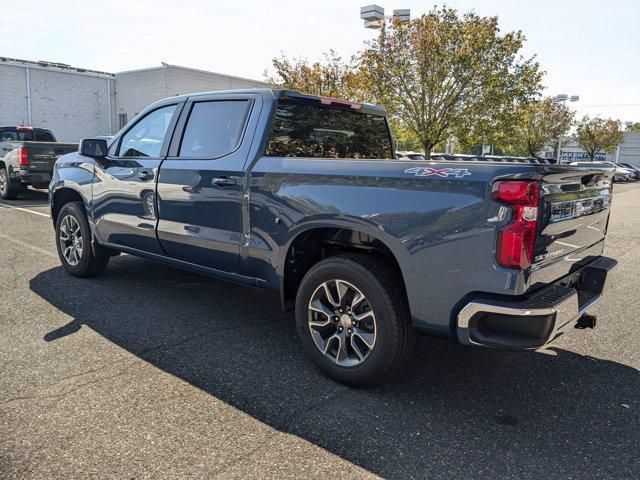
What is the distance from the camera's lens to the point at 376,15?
18.3 metres

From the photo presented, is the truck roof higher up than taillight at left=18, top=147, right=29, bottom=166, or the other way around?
the truck roof

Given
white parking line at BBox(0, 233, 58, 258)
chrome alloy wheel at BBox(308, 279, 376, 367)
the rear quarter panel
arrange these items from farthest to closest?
white parking line at BBox(0, 233, 58, 258) → chrome alloy wheel at BBox(308, 279, 376, 367) → the rear quarter panel

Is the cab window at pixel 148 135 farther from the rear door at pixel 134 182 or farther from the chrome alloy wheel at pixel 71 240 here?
the chrome alloy wheel at pixel 71 240

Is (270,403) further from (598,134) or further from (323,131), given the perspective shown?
(598,134)

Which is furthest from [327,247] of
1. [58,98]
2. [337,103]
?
[58,98]

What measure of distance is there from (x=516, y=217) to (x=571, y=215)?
2.07 ft

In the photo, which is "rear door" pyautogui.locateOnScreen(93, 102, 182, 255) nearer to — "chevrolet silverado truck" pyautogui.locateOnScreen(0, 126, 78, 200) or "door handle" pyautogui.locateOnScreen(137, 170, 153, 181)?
"door handle" pyautogui.locateOnScreen(137, 170, 153, 181)

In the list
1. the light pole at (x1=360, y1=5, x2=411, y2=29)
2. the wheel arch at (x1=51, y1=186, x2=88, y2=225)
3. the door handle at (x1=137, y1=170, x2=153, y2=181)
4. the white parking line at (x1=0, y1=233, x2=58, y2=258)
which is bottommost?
the white parking line at (x1=0, y1=233, x2=58, y2=258)

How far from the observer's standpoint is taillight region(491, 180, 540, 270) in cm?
259

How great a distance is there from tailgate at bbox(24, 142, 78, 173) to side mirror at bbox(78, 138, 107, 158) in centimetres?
808

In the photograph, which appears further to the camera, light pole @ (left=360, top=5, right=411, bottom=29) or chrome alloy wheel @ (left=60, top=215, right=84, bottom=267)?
light pole @ (left=360, top=5, right=411, bottom=29)

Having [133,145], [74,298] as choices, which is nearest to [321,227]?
[133,145]

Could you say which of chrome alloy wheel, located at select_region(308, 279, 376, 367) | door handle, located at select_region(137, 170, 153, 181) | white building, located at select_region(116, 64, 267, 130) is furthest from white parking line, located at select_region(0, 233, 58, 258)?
white building, located at select_region(116, 64, 267, 130)

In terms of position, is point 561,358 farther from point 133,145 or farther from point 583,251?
point 133,145
